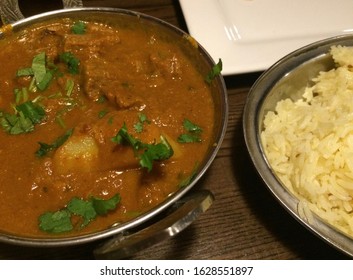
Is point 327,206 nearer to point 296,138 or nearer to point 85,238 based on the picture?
point 296,138

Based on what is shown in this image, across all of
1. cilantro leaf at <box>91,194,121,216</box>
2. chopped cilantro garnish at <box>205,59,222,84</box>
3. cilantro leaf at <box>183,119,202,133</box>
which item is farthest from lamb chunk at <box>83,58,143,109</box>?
cilantro leaf at <box>91,194,121,216</box>

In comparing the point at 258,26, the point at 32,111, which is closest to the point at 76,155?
the point at 32,111

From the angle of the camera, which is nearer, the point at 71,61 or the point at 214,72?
the point at 214,72

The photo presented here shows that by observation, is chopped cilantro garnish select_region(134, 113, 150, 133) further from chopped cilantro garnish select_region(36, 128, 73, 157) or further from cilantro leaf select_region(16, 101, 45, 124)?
cilantro leaf select_region(16, 101, 45, 124)

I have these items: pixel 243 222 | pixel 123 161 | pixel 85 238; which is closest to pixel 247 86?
pixel 243 222

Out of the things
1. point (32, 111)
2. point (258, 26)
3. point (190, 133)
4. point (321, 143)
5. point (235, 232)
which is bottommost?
point (235, 232)

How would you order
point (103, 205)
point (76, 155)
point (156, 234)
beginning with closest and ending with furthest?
point (156, 234) < point (103, 205) < point (76, 155)

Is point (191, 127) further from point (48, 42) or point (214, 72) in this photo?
point (48, 42)

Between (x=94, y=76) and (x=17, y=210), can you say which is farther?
(x=94, y=76)
